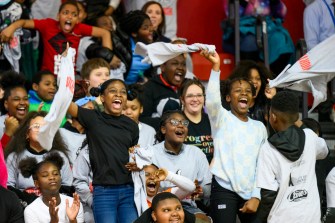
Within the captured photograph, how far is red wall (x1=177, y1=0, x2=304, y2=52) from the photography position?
49.2 ft

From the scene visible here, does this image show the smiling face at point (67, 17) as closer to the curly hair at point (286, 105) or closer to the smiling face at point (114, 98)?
the smiling face at point (114, 98)

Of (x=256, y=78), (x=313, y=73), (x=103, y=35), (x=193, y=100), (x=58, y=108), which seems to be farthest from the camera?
(x=103, y=35)

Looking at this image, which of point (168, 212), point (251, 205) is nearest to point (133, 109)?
point (251, 205)

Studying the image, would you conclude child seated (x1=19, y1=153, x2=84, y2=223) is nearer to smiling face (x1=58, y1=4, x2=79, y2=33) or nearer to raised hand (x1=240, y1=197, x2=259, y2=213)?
raised hand (x1=240, y1=197, x2=259, y2=213)

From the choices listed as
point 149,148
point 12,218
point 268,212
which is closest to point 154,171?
point 149,148

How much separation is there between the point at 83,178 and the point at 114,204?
0.58 m

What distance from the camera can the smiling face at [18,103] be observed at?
1138cm

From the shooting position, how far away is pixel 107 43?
12.9 metres

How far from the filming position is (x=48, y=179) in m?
9.62

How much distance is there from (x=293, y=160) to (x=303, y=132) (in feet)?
0.94

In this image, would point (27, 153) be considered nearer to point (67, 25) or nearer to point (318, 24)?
point (67, 25)

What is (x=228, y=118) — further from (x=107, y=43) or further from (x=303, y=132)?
(x=107, y=43)

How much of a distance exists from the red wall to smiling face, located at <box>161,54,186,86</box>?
320 cm

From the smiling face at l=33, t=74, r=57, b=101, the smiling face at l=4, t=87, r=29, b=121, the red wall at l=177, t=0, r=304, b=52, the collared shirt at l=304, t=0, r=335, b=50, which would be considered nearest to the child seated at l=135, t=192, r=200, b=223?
the smiling face at l=4, t=87, r=29, b=121
